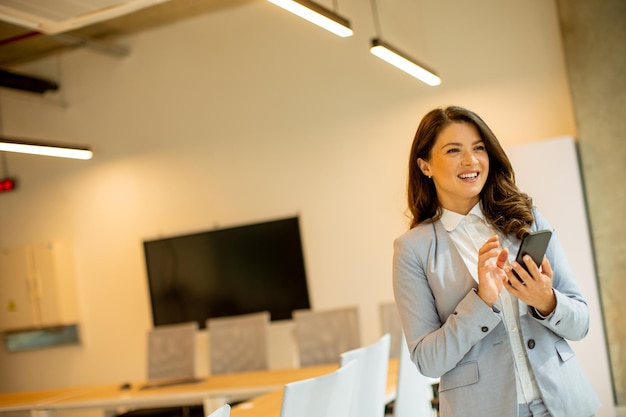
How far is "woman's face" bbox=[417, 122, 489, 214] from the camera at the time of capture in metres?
2.05

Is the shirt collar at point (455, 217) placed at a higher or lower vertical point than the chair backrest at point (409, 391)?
higher

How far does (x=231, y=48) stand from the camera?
7.97 meters

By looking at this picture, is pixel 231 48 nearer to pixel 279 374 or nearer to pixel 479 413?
pixel 279 374

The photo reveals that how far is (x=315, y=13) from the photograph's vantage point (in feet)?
15.5

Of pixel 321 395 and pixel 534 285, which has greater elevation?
pixel 534 285

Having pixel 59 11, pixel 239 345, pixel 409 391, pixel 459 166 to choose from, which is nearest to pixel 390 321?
pixel 239 345

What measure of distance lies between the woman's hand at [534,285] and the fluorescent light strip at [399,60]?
3.80m

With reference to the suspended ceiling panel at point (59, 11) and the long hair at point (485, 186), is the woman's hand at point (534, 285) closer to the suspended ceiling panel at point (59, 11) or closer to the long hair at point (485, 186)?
the long hair at point (485, 186)

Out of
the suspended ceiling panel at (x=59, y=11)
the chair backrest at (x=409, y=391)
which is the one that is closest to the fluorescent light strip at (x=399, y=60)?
the suspended ceiling panel at (x=59, y=11)

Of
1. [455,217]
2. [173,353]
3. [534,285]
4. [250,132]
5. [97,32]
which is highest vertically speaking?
[97,32]

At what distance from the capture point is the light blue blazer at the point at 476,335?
73.5 inches

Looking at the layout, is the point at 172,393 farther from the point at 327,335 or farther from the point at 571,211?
the point at 571,211

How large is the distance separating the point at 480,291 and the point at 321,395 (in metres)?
0.74

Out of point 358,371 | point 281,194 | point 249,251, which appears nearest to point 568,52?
point 281,194
